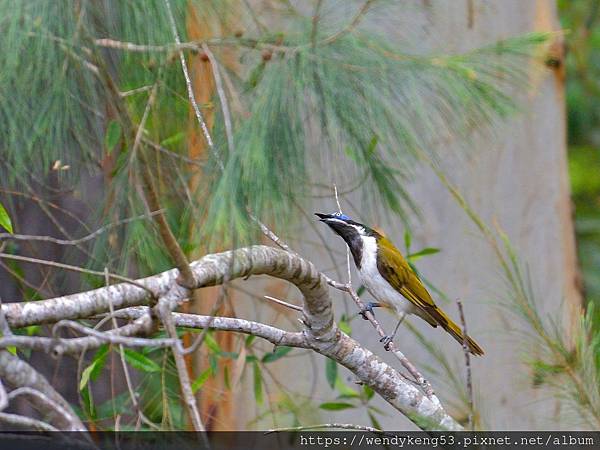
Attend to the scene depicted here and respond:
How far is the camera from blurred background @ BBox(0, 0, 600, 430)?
1.19 metres

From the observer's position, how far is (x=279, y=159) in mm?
1202

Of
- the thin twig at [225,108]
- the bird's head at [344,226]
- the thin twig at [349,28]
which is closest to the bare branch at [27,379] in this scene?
the thin twig at [225,108]

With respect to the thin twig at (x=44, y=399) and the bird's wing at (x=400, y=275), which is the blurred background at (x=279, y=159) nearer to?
the bird's wing at (x=400, y=275)

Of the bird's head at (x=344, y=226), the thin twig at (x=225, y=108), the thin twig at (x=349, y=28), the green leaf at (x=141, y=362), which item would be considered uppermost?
the thin twig at (x=349, y=28)

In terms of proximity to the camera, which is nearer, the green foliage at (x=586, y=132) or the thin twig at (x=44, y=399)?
the thin twig at (x=44, y=399)

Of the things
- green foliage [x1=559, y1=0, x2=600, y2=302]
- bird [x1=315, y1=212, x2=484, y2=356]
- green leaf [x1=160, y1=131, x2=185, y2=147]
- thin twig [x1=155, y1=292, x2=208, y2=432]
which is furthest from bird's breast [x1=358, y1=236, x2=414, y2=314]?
green foliage [x1=559, y1=0, x2=600, y2=302]

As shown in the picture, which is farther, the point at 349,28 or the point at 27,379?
the point at 349,28

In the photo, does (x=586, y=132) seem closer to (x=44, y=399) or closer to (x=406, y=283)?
(x=406, y=283)

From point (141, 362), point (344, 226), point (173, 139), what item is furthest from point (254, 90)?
point (141, 362)

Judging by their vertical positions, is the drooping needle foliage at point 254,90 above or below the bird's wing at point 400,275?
above

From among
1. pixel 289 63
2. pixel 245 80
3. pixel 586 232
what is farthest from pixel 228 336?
pixel 586 232

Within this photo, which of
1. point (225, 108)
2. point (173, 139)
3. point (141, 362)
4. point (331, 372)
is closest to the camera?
point (225, 108)

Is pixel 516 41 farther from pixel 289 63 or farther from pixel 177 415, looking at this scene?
pixel 177 415

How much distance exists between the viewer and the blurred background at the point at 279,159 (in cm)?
119
